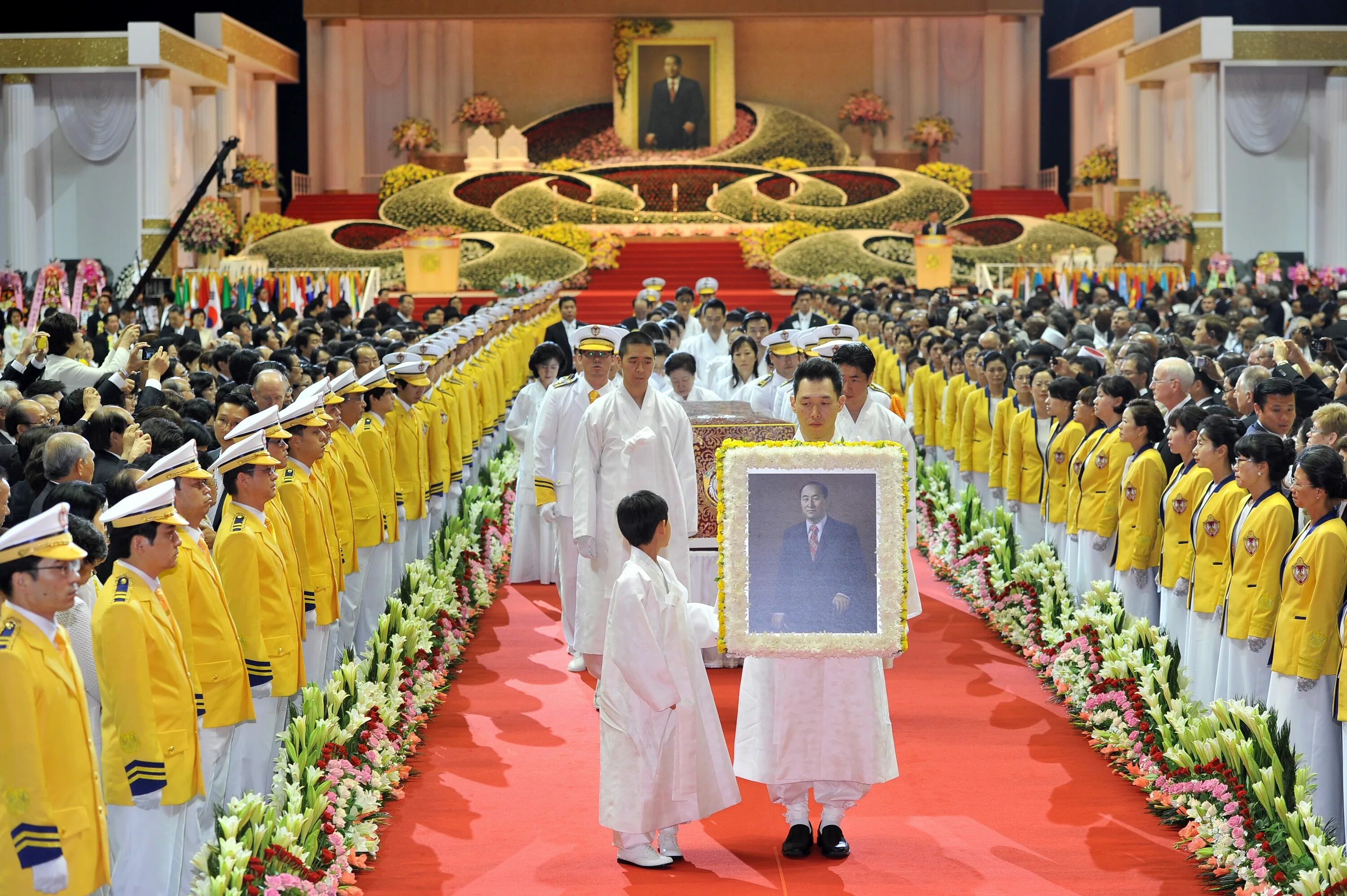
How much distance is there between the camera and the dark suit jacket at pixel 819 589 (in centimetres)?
555

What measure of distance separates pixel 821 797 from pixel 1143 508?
2.86m

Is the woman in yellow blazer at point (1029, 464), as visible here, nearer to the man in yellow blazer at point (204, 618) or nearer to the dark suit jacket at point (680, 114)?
the man in yellow blazer at point (204, 618)

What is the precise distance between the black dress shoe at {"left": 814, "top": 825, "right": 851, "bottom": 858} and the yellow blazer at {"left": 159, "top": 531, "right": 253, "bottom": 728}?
81.6 inches

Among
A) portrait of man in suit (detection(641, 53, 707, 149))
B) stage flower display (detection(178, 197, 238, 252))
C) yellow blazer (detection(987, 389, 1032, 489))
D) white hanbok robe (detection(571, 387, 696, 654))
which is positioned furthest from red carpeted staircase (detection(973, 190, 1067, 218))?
white hanbok robe (detection(571, 387, 696, 654))

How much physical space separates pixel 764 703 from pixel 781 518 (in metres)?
0.72

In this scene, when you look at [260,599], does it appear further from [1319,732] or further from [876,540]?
[1319,732]

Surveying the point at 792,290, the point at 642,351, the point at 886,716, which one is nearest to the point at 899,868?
the point at 886,716

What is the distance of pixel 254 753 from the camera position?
6.16 metres

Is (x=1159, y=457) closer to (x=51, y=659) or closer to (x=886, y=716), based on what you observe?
(x=886, y=716)

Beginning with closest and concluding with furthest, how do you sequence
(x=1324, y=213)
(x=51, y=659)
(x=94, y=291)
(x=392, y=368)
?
1. (x=51, y=659)
2. (x=392, y=368)
3. (x=94, y=291)
4. (x=1324, y=213)

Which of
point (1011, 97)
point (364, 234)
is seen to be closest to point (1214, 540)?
point (364, 234)

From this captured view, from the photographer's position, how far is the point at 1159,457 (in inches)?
311

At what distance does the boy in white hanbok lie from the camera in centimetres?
550

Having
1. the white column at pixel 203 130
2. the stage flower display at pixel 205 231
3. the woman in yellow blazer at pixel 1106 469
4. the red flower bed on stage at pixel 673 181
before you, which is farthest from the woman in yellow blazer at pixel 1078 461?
the white column at pixel 203 130
